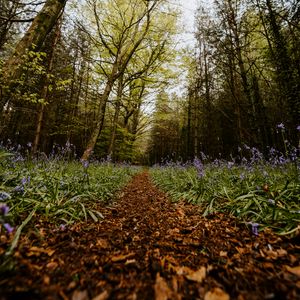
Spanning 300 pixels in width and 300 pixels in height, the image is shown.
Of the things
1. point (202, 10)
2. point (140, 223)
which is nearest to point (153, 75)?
point (202, 10)

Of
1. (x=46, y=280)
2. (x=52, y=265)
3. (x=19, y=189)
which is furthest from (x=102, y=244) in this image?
(x=19, y=189)

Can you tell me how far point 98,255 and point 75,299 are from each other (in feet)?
1.71

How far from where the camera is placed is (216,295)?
3.39 feet

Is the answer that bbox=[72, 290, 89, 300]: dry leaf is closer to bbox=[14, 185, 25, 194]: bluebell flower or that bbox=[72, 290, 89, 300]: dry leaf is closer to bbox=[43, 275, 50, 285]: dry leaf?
bbox=[43, 275, 50, 285]: dry leaf

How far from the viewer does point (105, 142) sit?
55.3 feet

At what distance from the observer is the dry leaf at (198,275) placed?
3.96 feet

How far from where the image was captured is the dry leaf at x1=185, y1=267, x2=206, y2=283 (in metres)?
1.21

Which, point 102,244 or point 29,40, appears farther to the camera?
point 29,40

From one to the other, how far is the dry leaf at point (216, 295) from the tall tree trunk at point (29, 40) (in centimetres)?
462

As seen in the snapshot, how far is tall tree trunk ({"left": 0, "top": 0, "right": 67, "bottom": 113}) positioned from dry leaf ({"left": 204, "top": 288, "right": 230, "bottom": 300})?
4619 millimetres

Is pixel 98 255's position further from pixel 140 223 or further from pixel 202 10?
pixel 202 10

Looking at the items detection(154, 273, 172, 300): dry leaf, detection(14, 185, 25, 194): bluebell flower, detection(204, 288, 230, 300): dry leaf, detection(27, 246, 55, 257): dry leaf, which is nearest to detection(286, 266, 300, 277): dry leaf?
detection(204, 288, 230, 300): dry leaf

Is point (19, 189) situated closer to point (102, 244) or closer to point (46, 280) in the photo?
Result: point (102, 244)

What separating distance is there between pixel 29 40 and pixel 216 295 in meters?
5.28
